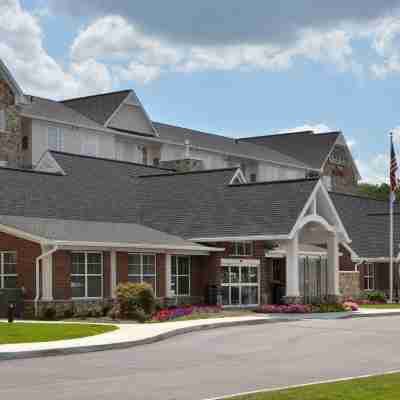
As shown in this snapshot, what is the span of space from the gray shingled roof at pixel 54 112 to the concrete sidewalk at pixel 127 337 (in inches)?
1060

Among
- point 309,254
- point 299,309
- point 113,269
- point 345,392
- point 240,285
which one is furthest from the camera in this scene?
point 309,254

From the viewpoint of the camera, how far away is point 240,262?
40219 millimetres

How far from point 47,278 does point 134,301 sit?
3.22m

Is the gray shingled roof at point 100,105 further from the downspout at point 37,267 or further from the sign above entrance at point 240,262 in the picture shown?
the downspout at point 37,267

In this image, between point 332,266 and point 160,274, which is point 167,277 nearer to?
point 160,274

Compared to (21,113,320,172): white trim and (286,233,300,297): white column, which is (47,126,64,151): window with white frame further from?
(286,233,300,297): white column

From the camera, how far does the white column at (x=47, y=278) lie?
3197 centimetres

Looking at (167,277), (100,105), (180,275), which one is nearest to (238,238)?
(180,275)

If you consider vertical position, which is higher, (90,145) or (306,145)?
(306,145)

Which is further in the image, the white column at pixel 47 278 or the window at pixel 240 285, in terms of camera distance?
the window at pixel 240 285

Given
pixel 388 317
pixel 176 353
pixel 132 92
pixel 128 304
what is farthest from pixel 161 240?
pixel 132 92

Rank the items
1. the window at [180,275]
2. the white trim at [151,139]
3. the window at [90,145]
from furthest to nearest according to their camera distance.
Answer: the window at [90,145] < the white trim at [151,139] < the window at [180,275]

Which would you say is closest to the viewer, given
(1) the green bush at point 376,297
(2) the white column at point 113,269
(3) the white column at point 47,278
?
(3) the white column at point 47,278

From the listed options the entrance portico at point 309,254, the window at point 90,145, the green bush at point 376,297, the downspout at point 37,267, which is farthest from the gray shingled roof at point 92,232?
the window at point 90,145
